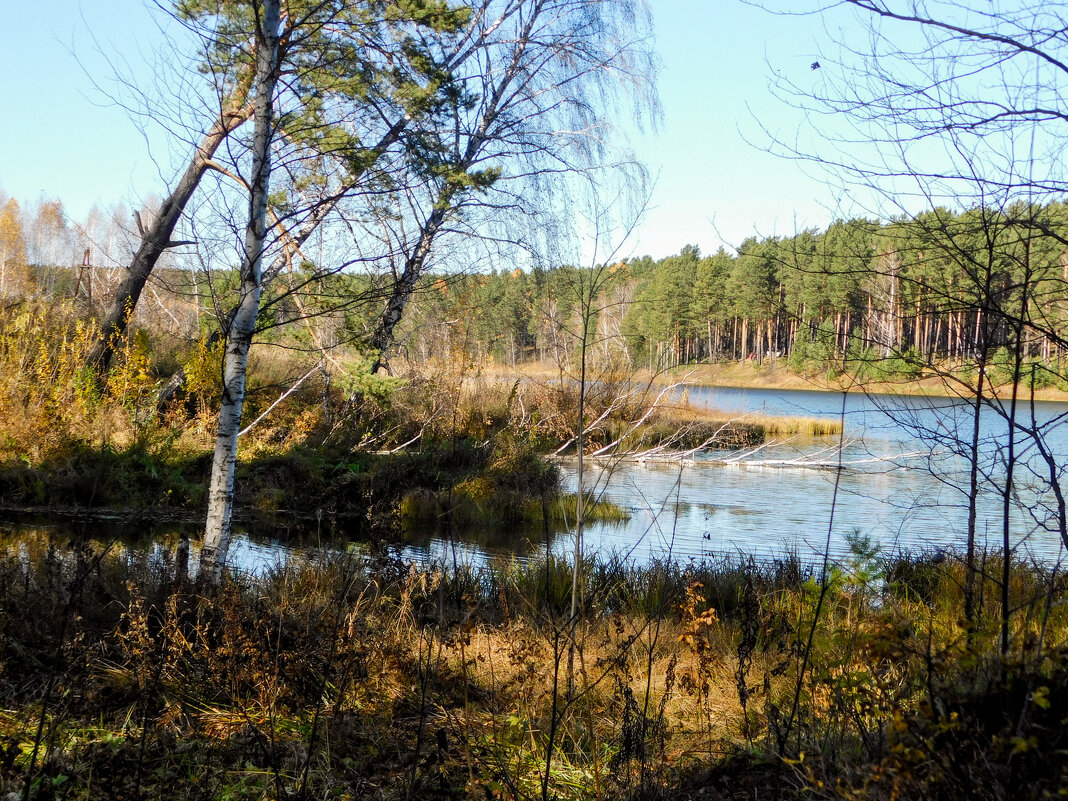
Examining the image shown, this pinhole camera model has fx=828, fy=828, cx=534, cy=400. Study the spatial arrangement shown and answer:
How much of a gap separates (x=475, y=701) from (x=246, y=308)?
2852mm

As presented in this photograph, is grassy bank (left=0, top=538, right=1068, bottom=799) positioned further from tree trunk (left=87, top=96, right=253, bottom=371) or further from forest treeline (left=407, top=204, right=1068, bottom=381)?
tree trunk (left=87, top=96, right=253, bottom=371)

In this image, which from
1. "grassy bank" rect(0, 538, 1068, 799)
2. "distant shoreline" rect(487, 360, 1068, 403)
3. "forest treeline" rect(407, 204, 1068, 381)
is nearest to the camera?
"grassy bank" rect(0, 538, 1068, 799)

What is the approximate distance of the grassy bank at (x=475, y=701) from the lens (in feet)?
7.57

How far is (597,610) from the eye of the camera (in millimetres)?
5801

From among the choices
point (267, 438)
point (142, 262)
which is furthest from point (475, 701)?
point (142, 262)

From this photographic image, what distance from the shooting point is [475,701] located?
13.8ft

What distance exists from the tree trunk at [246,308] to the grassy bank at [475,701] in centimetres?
39

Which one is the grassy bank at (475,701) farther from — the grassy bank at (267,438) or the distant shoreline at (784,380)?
the grassy bank at (267,438)

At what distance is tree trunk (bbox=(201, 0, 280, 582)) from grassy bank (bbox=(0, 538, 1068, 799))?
0.39 meters

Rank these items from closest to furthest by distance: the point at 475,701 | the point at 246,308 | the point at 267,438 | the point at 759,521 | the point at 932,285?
1. the point at 932,285
2. the point at 475,701
3. the point at 246,308
4. the point at 759,521
5. the point at 267,438

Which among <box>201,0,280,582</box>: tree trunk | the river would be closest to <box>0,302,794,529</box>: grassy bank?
the river

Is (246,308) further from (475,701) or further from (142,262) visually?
(142,262)

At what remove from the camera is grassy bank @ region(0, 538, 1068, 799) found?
2309 millimetres

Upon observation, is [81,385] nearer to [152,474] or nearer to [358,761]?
[152,474]
